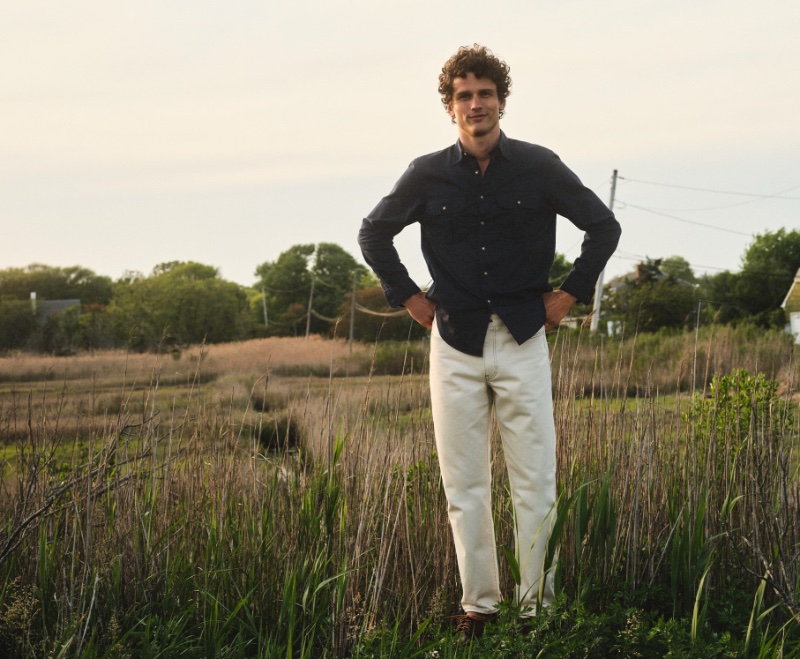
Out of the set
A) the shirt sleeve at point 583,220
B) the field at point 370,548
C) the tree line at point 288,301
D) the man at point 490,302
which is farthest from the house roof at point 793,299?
the man at point 490,302

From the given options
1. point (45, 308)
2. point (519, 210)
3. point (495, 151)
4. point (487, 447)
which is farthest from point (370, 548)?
point (45, 308)

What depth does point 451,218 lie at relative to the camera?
3275mm

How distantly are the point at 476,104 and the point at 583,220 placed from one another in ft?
1.76

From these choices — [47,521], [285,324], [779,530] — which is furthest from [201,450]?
[285,324]

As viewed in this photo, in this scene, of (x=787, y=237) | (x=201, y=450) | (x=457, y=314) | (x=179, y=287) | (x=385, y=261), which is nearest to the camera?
(x=457, y=314)

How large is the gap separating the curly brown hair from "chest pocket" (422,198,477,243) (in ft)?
1.25

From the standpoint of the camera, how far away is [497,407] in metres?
3.18

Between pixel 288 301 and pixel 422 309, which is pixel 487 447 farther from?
pixel 288 301

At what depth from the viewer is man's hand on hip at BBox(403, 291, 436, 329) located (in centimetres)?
332

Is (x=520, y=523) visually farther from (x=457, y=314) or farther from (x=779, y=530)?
(x=779, y=530)

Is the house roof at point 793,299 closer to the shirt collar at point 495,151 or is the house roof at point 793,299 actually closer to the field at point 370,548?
the field at point 370,548

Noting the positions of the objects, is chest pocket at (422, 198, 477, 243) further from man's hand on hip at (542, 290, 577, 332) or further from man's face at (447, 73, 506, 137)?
man's hand on hip at (542, 290, 577, 332)

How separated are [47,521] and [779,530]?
2.72 metres

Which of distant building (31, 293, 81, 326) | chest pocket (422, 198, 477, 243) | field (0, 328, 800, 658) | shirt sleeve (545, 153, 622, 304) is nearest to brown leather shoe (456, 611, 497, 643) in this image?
field (0, 328, 800, 658)
